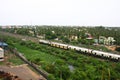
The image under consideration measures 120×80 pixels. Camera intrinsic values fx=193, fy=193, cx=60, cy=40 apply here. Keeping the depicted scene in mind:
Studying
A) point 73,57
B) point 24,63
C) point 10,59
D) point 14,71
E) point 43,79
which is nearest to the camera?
point 43,79

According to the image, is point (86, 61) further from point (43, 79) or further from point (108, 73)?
point (43, 79)

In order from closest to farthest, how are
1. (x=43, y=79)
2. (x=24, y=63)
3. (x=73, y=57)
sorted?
(x=43, y=79) < (x=24, y=63) < (x=73, y=57)

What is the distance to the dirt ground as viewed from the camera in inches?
723

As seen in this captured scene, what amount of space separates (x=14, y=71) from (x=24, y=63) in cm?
352

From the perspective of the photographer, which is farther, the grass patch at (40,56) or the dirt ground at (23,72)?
the grass patch at (40,56)

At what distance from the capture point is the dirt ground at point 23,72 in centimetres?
1837

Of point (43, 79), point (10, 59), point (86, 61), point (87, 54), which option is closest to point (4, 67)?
point (10, 59)

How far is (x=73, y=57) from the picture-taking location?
90.8ft

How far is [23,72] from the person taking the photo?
20.2 meters

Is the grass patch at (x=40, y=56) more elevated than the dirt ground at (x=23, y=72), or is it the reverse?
the dirt ground at (x=23, y=72)

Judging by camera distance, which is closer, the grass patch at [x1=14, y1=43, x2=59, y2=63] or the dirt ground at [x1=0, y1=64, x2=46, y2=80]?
the dirt ground at [x1=0, y1=64, x2=46, y2=80]

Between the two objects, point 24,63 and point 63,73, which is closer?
point 63,73

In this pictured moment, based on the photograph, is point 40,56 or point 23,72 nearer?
point 23,72

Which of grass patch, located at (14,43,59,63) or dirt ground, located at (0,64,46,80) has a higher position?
dirt ground, located at (0,64,46,80)
